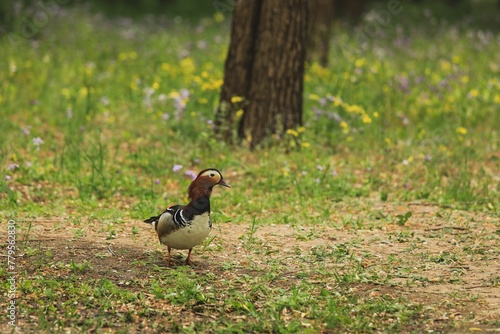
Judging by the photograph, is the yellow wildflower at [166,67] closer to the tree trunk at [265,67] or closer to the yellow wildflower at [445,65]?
the tree trunk at [265,67]

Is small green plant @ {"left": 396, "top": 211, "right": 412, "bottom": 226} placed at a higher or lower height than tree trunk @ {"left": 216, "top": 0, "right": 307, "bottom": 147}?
lower

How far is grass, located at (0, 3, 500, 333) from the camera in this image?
17.8ft

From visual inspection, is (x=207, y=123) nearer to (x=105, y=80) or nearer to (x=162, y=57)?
(x=105, y=80)

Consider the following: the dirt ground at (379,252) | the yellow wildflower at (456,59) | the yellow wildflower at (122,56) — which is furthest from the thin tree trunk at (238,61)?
the yellow wildflower at (456,59)

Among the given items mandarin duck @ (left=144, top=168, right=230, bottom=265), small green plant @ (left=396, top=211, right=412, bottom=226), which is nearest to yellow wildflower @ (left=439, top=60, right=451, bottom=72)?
small green plant @ (left=396, top=211, right=412, bottom=226)

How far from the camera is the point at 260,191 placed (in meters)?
8.57

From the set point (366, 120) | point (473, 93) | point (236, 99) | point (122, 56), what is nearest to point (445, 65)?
point (473, 93)

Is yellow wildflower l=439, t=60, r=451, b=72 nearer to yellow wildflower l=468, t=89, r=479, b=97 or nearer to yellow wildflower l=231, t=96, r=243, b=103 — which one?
yellow wildflower l=468, t=89, r=479, b=97

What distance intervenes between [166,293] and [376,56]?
31.2ft

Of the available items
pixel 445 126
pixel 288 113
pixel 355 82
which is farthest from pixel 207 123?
pixel 445 126

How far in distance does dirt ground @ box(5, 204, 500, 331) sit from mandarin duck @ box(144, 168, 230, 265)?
28 cm

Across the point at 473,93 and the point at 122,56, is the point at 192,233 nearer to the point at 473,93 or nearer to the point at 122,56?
the point at 473,93

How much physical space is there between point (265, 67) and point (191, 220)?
13.8 feet

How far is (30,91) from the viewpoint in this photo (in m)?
11.8
